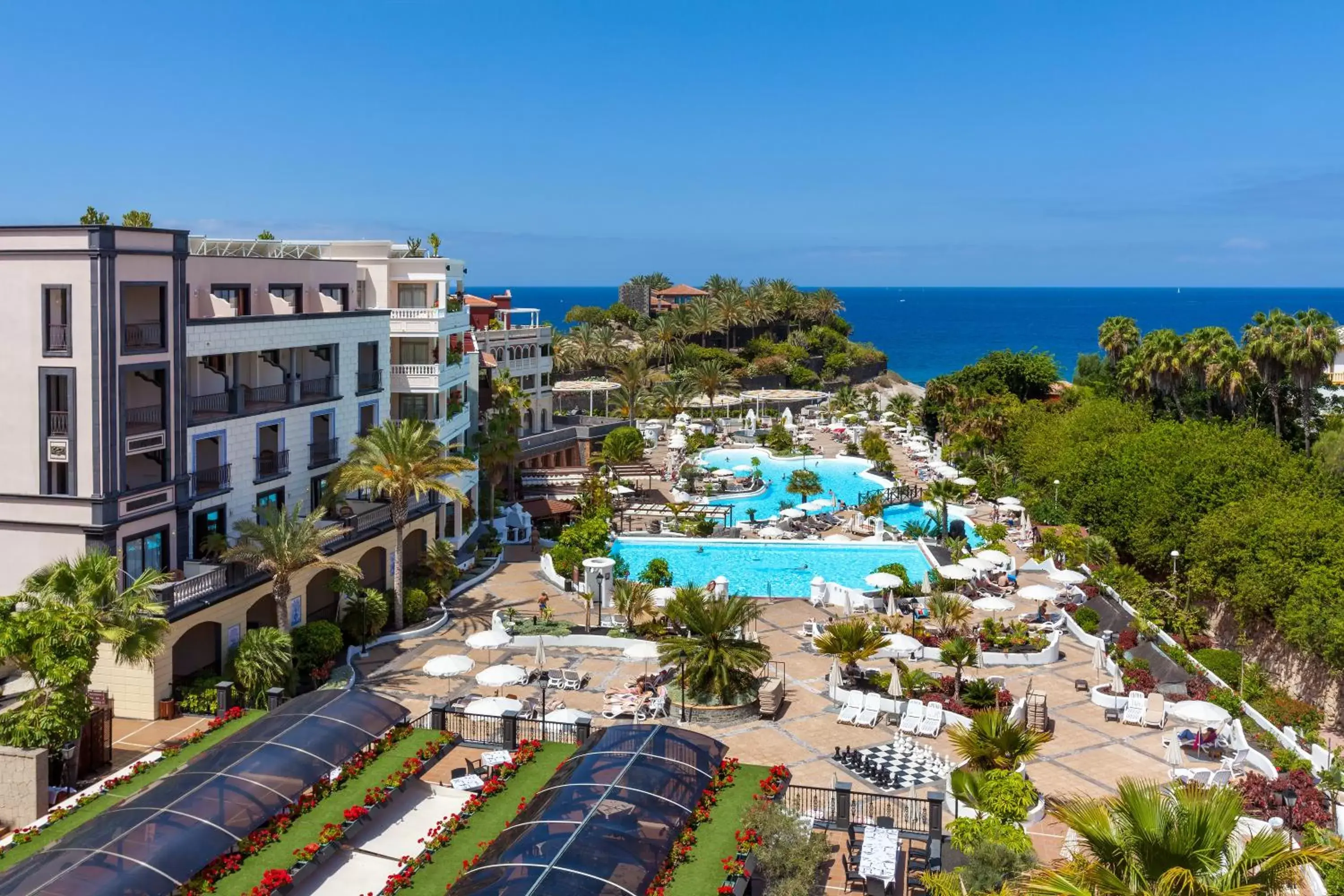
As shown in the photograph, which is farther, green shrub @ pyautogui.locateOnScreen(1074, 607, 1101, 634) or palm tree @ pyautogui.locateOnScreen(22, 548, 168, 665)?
green shrub @ pyautogui.locateOnScreen(1074, 607, 1101, 634)

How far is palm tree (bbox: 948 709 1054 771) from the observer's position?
2070 centimetres

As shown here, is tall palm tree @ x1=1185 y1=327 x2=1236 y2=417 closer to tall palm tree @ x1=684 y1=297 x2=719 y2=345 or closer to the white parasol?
the white parasol

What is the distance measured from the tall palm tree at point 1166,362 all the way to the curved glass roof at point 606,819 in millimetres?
42090

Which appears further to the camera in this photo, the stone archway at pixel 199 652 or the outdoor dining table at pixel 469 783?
the stone archway at pixel 199 652

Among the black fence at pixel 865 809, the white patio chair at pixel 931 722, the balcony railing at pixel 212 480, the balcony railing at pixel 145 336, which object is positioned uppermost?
the balcony railing at pixel 145 336

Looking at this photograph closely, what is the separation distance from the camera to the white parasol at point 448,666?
27.7 m

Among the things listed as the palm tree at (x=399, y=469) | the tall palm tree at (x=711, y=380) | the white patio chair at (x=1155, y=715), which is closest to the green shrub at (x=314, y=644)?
the palm tree at (x=399, y=469)

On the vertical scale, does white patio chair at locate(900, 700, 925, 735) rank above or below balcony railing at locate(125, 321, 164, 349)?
below

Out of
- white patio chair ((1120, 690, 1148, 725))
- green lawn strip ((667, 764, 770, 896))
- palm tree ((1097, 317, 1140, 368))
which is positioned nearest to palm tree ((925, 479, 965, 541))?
palm tree ((1097, 317, 1140, 368))

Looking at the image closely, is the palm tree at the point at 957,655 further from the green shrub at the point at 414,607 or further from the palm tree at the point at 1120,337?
the palm tree at the point at 1120,337

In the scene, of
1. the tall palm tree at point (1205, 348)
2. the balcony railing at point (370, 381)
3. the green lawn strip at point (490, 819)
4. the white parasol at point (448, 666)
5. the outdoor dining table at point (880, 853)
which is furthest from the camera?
the tall palm tree at point (1205, 348)

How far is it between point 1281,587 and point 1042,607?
298 inches

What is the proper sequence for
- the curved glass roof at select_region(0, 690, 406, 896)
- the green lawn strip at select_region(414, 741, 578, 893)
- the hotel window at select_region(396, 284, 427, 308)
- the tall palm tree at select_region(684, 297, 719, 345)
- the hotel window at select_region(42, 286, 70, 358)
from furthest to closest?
the tall palm tree at select_region(684, 297, 719, 345), the hotel window at select_region(396, 284, 427, 308), the hotel window at select_region(42, 286, 70, 358), the green lawn strip at select_region(414, 741, 578, 893), the curved glass roof at select_region(0, 690, 406, 896)

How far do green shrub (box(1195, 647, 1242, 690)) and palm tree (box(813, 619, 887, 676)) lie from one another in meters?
9.71
